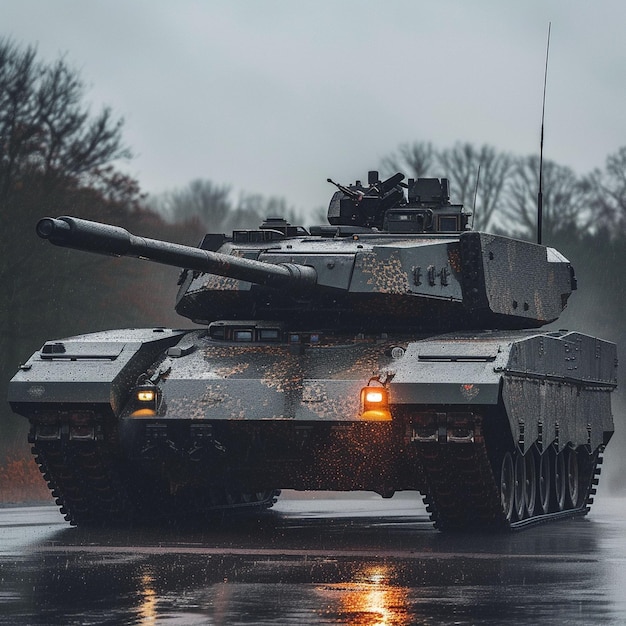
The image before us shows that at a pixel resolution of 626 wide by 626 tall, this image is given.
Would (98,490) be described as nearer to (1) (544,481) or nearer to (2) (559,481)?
(1) (544,481)

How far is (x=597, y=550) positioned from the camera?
17.0m

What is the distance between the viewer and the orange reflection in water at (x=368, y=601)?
1120 centimetres

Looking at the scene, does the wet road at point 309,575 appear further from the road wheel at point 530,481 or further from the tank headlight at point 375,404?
the tank headlight at point 375,404

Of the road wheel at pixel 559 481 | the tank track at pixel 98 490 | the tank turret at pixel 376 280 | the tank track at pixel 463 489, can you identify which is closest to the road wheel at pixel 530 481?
the tank track at pixel 463 489

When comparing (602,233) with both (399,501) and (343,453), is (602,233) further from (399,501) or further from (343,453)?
(343,453)

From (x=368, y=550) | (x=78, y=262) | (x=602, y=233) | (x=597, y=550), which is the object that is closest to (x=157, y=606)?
(x=368, y=550)

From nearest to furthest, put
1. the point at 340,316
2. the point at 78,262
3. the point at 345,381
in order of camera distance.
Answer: the point at 345,381 < the point at 340,316 < the point at 78,262

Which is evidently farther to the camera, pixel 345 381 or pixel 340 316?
pixel 340 316

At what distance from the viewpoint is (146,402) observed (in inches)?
724

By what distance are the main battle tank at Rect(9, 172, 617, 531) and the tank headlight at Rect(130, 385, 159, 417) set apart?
2 cm

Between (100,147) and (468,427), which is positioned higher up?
(100,147)

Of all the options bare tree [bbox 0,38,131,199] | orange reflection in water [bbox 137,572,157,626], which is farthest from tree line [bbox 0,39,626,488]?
orange reflection in water [bbox 137,572,157,626]

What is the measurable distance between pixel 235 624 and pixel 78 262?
25.2 meters

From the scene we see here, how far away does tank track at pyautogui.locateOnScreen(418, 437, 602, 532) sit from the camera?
57.6 feet
